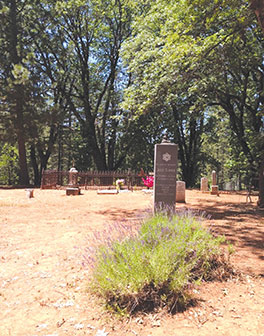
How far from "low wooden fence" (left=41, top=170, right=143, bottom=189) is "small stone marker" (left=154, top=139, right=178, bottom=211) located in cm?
967

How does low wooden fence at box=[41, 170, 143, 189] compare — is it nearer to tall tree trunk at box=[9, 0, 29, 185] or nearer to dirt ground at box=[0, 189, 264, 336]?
tall tree trunk at box=[9, 0, 29, 185]

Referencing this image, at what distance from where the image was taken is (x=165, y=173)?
A: 660 cm

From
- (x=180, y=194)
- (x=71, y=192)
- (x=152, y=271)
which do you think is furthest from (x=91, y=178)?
(x=152, y=271)

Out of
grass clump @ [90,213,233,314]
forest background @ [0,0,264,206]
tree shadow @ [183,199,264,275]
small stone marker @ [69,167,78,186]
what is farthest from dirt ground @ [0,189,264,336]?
small stone marker @ [69,167,78,186]

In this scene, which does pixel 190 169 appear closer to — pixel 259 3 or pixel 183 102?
pixel 183 102

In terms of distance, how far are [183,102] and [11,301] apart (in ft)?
65.3

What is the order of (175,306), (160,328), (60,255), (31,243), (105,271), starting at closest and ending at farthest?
(160,328) → (175,306) → (105,271) → (60,255) → (31,243)

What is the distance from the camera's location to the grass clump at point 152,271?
272cm

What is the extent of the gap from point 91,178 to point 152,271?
15.3m

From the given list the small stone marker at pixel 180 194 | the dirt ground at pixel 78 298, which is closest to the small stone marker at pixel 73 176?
the small stone marker at pixel 180 194

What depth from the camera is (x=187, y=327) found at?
2404mm

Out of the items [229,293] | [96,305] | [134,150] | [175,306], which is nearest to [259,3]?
[229,293]

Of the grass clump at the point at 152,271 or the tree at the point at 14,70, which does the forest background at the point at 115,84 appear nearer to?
the tree at the point at 14,70

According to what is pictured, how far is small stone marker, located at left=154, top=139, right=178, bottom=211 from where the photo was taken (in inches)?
257
